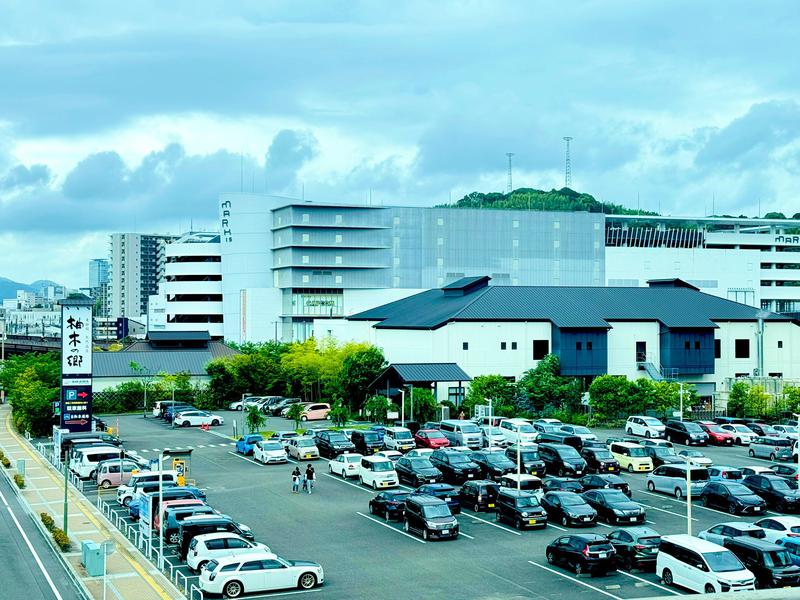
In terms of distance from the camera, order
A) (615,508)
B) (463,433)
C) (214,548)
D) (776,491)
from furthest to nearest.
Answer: (463,433), (776,491), (615,508), (214,548)

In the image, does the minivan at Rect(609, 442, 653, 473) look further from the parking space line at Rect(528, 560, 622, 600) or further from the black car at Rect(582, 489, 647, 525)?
the parking space line at Rect(528, 560, 622, 600)

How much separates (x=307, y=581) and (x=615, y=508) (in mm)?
15368

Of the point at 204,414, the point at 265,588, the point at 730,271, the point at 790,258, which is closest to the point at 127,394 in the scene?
Result: the point at 204,414

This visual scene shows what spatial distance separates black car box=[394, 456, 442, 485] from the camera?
51.2 meters

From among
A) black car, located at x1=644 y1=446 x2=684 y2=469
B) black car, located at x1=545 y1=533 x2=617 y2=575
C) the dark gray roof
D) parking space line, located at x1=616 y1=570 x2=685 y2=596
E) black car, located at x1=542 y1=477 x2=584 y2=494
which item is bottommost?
parking space line, located at x1=616 y1=570 x2=685 y2=596

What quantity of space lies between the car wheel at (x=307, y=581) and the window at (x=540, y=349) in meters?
61.5

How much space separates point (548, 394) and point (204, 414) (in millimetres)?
29265

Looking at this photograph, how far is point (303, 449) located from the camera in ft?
205

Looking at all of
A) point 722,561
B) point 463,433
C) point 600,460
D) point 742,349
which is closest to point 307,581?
point 722,561

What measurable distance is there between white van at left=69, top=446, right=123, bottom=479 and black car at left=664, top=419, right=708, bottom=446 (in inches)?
1477

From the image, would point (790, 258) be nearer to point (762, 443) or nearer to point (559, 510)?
point (762, 443)

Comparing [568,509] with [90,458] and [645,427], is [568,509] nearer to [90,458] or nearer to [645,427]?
[90,458]

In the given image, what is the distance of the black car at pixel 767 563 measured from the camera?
31.5 meters

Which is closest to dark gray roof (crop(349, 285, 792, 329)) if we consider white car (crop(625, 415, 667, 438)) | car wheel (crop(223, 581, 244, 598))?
white car (crop(625, 415, 667, 438))
